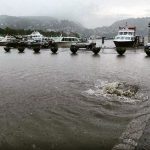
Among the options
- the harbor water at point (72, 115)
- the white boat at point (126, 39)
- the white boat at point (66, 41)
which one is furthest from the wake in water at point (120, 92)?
the white boat at point (66, 41)

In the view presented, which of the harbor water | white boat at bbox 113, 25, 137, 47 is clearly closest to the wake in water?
the harbor water

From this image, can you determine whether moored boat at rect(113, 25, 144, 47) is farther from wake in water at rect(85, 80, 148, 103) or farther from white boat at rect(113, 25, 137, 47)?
wake in water at rect(85, 80, 148, 103)

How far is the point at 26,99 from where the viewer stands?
52.7ft

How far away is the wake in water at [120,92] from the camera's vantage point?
16.4m

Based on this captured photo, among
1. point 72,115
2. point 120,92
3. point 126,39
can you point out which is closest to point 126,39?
point 126,39

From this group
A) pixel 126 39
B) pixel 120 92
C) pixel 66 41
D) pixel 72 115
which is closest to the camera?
pixel 72 115

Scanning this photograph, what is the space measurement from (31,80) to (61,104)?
8.30 meters

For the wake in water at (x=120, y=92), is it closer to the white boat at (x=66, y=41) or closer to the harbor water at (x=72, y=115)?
the harbor water at (x=72, y=115)

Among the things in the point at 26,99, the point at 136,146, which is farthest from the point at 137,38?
the point at 136,146

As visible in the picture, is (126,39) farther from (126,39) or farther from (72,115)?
(72,115)

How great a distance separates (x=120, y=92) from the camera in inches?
695

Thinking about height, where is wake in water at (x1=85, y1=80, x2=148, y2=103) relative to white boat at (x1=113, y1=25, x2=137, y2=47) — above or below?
below

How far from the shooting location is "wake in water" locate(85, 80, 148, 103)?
16.4 metres

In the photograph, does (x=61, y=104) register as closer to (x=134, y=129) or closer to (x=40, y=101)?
(x=40, y=101)
